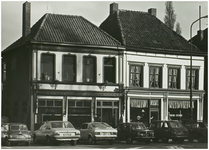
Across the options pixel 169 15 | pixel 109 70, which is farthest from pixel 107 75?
pixel 169 15

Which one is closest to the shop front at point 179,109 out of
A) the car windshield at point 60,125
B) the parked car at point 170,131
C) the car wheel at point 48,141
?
the parked car at point 170,131

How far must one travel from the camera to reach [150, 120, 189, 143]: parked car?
31914mm

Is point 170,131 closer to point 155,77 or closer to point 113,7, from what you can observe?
point 155,77

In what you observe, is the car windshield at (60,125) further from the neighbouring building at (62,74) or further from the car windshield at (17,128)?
the neighbouring building at (62,74)

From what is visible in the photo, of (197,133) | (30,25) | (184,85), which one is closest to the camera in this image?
(197,133)

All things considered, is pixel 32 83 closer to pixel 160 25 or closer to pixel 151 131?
pixel 151 131

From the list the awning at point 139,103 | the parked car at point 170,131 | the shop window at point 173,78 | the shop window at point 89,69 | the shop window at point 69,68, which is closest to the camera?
the parked car at point 170,131

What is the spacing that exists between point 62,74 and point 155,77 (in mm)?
9315

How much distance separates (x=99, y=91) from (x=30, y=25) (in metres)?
8.30

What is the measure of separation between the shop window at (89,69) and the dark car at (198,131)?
379 inches

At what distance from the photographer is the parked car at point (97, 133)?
29.5m

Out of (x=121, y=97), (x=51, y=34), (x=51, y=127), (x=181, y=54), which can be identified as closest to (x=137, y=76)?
(x=121, y=97)

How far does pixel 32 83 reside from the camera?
1464 inches

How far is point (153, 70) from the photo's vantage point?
42.7m
